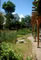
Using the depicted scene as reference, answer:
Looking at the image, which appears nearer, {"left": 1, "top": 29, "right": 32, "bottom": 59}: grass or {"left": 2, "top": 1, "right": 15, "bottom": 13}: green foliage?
{"left": 1, "top": 29, "right": 32, "bottom": 59}: grass

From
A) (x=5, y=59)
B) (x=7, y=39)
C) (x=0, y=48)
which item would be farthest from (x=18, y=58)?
(x=7, y=39)

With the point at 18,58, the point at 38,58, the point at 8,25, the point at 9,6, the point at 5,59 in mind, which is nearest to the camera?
the point at 5,59

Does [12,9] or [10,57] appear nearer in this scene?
[10,57]

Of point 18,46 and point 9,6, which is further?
point 9,6

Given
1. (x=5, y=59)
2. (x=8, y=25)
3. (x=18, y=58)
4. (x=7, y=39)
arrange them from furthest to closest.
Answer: (x=8, y=25) → (x=7, y=39) → (x=18, y=58) → (x=5, y=59)

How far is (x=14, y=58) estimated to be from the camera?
15.6 feet

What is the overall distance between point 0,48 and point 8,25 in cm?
2199

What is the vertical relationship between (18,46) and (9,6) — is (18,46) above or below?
below

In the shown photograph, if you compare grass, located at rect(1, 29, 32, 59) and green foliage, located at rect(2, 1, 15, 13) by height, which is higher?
green foliage, located at rect(2, 1, 15, 13)

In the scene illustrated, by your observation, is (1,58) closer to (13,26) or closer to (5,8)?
(13,26)

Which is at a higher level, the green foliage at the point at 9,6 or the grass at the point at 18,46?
the green foliage at the point at 9,6

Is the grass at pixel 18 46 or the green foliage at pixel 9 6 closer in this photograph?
the grass at pixel 18 46

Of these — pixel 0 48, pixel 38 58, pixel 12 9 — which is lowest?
pixel 38 58

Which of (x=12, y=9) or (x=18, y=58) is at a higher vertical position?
(x=12, y=9)
